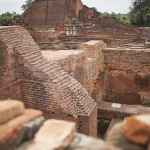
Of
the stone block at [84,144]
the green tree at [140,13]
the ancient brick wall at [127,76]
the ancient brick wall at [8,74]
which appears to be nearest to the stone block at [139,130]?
the stone block at [84,144]

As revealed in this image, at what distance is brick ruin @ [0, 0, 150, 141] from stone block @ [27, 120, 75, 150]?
7.41 ft

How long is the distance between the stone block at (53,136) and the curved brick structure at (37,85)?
7.38ft

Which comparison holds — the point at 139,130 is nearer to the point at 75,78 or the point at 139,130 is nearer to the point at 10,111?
the point at 10,111

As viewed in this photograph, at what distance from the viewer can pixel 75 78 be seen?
6.17 meters

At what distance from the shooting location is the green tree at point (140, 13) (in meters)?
25.0

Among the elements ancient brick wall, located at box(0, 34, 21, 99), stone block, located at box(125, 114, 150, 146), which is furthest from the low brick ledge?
stone block, located at box(125, 114, 150, 146)

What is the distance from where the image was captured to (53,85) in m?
4.03

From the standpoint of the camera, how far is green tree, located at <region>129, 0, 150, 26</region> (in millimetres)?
24953

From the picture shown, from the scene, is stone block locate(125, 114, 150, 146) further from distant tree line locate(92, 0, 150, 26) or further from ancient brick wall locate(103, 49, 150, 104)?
distant tree line locate(92, 0, 150, 26)

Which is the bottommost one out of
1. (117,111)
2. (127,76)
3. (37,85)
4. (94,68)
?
(117,111)

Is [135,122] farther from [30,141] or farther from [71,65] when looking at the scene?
[71,65]

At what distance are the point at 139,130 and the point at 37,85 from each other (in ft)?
10.0

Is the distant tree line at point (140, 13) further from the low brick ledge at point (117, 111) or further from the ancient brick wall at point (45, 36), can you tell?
the low brick ledge at point (117, 111)

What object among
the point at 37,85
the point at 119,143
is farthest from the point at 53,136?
the point at 37,85
